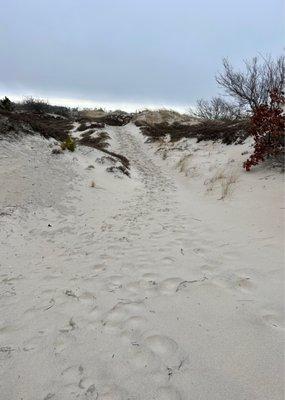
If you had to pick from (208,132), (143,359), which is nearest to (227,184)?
(143,359)

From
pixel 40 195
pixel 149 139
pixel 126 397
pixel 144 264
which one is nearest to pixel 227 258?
pixel 144 264

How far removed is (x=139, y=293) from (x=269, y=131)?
7.56 metres

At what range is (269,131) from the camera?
9.92 metres

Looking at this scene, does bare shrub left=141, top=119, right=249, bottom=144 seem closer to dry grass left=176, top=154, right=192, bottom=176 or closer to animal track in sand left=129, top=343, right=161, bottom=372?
dry grass left=176, top=154, right=192, bottom=176

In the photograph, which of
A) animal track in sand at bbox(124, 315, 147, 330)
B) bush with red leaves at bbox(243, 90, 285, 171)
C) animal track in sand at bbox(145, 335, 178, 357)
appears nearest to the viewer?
animal track in sand at bbox(145, 335, 178, 357)

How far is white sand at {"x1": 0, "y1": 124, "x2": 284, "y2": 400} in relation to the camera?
9.25 feet

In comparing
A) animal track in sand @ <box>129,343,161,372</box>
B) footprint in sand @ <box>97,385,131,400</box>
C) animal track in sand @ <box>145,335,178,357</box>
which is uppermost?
animal track in sand @ <box>145,335,178,357</box>

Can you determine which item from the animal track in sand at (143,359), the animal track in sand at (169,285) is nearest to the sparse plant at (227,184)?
the animal track in sand at (169,285)

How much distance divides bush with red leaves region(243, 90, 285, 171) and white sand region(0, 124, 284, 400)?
981 millimetres

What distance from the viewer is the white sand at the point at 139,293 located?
9.25 feet

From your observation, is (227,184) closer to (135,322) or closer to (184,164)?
(184,164)

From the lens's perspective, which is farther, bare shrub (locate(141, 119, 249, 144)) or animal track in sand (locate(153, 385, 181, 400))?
Answer: bare shrub (locate(141, 119, 249, 144))

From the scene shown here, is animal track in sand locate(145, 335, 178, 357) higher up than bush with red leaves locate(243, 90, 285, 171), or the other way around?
bush with red leaves locate(243, 90, 285, 171)

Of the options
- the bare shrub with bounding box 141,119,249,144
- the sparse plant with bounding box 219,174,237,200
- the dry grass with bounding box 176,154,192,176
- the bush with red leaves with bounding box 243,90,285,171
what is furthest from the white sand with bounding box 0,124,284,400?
the bare shrub with bounding box 141,119,249,144
